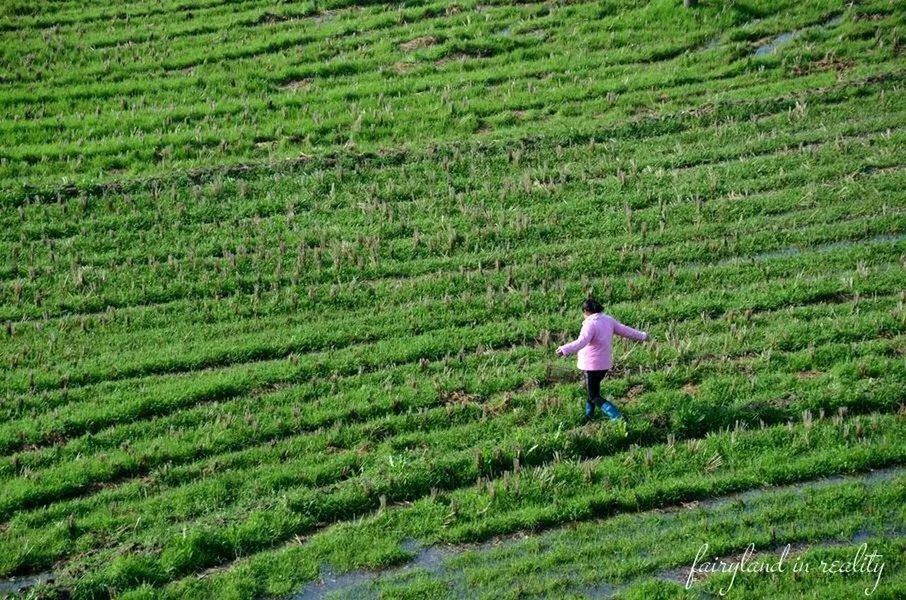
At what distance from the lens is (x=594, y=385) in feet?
48.8

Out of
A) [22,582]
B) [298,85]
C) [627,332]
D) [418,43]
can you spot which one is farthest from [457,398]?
[418,43]

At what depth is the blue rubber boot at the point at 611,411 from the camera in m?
14.8

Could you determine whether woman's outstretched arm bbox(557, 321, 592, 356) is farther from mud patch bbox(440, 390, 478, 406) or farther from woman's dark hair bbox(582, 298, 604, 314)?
mud patch bbox(440, 390, 478, 406)

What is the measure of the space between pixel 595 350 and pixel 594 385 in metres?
0.46

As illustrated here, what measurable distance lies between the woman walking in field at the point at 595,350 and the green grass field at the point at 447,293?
12.1 inches

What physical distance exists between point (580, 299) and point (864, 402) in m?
4.42

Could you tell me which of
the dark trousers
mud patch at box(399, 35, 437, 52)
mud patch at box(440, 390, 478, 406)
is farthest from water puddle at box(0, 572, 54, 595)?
mud patch at box(399, 35, 437, 52)

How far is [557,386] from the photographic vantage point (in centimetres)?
1569

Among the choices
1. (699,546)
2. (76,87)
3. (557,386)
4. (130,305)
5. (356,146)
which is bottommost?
(699,546)

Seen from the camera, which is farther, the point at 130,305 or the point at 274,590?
the point at 130,305

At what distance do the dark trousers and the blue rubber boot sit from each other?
6 cm

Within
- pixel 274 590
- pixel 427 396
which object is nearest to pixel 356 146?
pixel 427 396

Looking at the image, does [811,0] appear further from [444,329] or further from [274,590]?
[274,590]

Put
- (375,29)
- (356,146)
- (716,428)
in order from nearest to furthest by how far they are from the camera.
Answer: (716,428) → (356,146) → (375,29)
